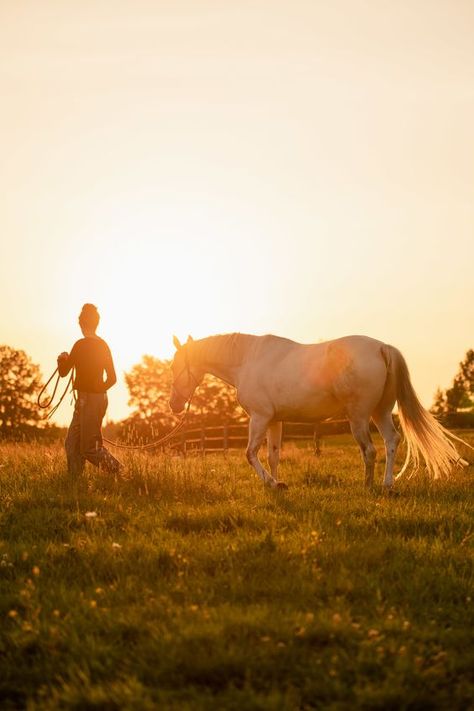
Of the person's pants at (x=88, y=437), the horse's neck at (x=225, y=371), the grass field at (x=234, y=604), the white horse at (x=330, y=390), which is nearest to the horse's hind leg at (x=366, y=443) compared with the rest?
the white horse at (x=330, y=390)

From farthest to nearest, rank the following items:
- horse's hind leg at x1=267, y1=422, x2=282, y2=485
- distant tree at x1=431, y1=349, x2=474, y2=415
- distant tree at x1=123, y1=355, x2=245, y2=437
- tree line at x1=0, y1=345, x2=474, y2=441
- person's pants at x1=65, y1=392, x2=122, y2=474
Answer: distant tree at x1=431, y1=349, x2=474, y2=415 < distant tree at x1=123, y1=355, x2=245, y2=437 < tree line at x1=0, y1=345, x2=474, y2=441 < horse's hind leg at x1=267, y1=422, x2=282, y2=485 < person's pants at x1=65, y1=392, x2=122, y2=474

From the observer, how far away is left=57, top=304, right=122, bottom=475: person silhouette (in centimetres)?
1058

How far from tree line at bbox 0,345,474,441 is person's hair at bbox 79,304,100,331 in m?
30.2

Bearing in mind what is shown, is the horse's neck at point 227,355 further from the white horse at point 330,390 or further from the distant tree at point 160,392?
the distant tree at point 160,392

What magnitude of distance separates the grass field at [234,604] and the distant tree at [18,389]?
47.4m

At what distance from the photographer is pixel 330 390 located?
36.8 feet

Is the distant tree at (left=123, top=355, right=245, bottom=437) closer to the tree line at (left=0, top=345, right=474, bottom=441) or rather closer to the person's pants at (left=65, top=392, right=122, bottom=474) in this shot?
the tree line at (left=0, top=345, right=474, bottom=441)

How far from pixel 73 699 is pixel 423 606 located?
8.20 ft

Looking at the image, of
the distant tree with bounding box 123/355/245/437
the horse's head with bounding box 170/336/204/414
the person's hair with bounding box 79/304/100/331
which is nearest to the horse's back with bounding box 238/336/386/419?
the horse's head with bounding box 170/336/204/414

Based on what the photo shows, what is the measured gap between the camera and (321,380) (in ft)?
36.7

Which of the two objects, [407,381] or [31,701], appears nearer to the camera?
[31,701]

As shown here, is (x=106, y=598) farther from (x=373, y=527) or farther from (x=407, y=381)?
(x=407, y=381)

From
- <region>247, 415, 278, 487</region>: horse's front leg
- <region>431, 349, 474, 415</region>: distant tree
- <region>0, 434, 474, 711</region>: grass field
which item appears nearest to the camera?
<region>0, 434, 474, 711</region>: grass field

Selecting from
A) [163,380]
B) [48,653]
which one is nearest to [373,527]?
[48,653]
